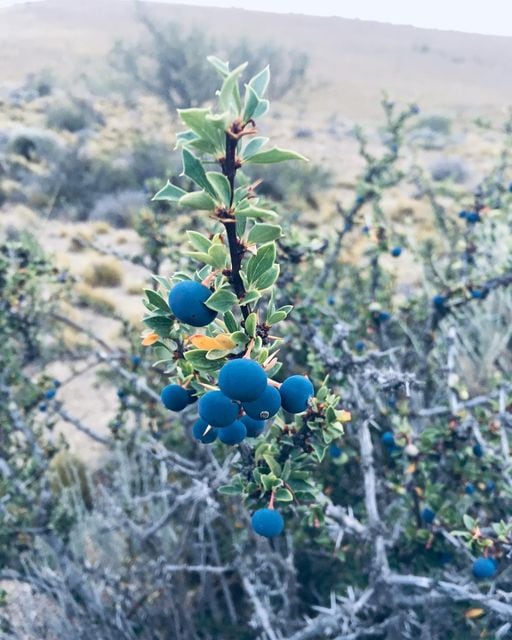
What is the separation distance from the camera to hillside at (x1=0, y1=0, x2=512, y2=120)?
4669 centimetres

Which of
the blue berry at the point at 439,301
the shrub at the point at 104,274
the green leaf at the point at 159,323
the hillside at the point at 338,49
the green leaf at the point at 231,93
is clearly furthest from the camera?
the hillside at the point at 338,49

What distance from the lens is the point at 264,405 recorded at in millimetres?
941

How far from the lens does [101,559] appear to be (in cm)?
323

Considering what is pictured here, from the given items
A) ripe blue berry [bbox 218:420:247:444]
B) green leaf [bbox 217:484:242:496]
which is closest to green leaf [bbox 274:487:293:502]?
green leaf [bbox 217:484:242:496]

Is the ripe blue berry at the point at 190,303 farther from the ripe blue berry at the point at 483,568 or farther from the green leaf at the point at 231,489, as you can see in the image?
the ripe blue berry at the point at 483,568

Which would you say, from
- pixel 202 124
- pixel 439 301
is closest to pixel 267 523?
pixel 202 124

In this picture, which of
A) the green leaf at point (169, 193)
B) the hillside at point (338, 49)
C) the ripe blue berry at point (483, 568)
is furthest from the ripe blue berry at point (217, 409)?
the hillside at point (338, 49)

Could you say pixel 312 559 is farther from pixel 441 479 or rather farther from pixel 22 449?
pixel 22 449

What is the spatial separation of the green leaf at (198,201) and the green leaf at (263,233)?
0.27 ft

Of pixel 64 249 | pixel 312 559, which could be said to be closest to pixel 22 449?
pixel 312 559

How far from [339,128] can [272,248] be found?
31187 millimetres

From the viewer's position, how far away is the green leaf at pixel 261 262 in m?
0.92

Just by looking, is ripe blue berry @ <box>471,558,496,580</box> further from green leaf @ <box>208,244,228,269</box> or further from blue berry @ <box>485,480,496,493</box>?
green leaf @ <box>208,244,228,269</box>

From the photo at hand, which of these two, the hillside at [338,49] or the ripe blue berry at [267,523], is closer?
the ripe blue berry at [267,523]
